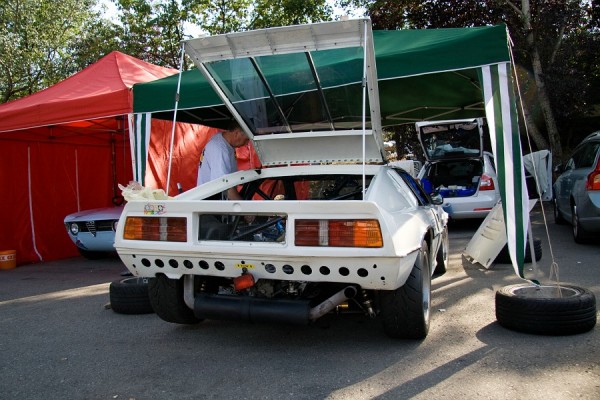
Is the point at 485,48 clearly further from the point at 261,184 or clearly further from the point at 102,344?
the point at 102,344

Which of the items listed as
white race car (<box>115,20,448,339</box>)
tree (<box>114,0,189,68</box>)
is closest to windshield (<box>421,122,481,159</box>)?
white race car (<box>115,20,448,339</box>)

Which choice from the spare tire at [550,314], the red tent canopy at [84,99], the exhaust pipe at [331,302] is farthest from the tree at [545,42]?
the exhaust pipe at [331,302]

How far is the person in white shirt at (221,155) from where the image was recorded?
5.32 meters

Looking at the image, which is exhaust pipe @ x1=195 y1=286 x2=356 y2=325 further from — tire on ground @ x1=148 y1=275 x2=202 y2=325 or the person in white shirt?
the person in white shirt

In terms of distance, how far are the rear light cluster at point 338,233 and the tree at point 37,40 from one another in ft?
62.0

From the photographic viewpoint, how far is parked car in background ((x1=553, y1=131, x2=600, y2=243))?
722cm

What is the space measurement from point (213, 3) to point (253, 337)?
55.7ft

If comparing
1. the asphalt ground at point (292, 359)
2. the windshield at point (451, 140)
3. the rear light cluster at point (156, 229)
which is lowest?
the asphalt ground at point (292, 359)

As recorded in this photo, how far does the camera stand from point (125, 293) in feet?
17.3

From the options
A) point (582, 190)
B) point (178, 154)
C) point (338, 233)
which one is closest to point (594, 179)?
point (582, 190)

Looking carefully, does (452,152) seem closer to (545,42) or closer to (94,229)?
(545,42)

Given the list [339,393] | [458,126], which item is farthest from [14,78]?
[339,393]

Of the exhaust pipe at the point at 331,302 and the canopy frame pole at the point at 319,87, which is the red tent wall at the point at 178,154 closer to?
the canopy frame pole at the point at 319,87

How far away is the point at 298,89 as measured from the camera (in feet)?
16.3
